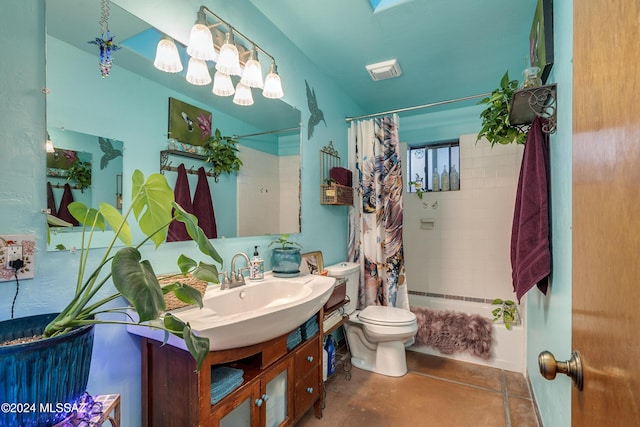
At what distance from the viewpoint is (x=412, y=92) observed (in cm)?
271

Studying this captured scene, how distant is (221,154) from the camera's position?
1.51 meters

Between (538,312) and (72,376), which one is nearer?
(72,376)

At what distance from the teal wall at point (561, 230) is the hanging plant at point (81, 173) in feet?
5.69

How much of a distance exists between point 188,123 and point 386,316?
73.6 inches

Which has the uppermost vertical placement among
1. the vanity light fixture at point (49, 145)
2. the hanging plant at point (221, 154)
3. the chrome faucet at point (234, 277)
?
the hanging plant at point (221, 154)

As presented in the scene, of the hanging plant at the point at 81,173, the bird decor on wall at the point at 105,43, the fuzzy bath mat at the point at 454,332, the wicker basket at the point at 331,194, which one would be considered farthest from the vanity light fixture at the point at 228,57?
the fuzzy bath mat at the point at 454,332

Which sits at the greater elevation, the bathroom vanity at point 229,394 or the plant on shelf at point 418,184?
the plant on shelf at point 418,184

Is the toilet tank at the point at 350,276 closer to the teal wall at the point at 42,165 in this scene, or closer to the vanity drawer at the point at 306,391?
the vanity drawer at the point at 306,391

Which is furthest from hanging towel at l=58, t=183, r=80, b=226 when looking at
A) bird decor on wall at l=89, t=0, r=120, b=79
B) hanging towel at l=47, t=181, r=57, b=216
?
bird decor on wall at l=89, t=0, r=120, b=79

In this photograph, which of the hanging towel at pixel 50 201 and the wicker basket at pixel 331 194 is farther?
the wicker basket at pixel 331 194

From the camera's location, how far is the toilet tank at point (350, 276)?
7.43ft

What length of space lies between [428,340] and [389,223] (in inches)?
44.5

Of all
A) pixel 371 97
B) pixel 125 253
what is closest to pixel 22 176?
pixel 125 253

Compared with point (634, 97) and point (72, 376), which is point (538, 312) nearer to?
point (634, 97)
